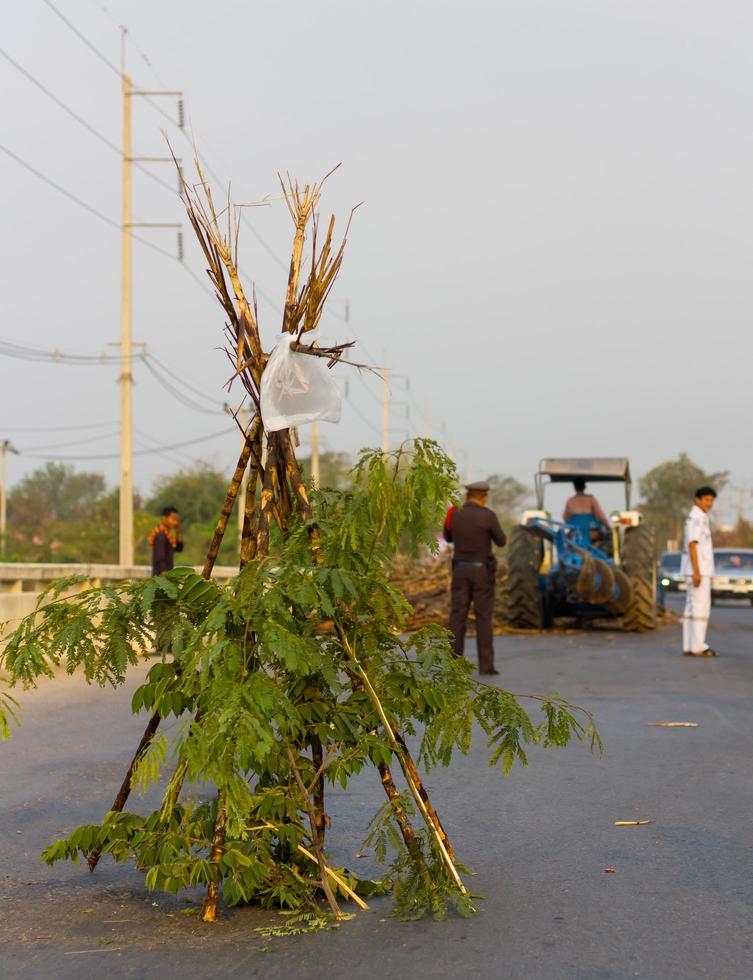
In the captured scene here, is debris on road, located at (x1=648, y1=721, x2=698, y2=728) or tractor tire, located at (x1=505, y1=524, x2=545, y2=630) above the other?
tractor tire, located at (x1=505, y1=524, x2=545, y2=630)

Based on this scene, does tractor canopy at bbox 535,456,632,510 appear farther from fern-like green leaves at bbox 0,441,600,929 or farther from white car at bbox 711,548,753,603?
fern-like green leaves at bbox 0,441,600,929

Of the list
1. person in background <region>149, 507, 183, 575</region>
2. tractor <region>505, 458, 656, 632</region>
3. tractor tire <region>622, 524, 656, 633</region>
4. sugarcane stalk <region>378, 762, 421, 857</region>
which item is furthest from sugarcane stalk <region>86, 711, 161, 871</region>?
tractor tire <region>622, 524, 656, 633</region>

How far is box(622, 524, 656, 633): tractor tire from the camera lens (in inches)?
862

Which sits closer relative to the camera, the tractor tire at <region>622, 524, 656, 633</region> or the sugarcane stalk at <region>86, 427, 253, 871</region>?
the sugarcane stalk at <region>86, 427, 253, 871</region>

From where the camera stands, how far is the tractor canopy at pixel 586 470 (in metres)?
23.2

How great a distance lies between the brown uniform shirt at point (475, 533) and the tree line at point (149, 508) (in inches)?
684

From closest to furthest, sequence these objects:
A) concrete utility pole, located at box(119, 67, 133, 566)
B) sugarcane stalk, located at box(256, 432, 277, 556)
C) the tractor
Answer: sugarcane stalk, located at box(256, 432, 277, 556) → the tractor → concrete utility pole, located at box(119, 67, 133, 566)

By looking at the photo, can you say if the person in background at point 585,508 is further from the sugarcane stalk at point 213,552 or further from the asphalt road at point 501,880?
the sugarcane stalk at point 213,552

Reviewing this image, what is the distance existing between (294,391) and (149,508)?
235 ft

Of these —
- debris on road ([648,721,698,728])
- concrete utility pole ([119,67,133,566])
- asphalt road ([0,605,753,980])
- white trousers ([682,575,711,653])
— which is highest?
concrete utility pole ([119,67,133,566])

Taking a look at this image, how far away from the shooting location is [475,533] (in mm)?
15156

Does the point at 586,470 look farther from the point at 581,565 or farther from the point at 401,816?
the point at 401,816

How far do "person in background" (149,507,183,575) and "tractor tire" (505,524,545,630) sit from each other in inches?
243

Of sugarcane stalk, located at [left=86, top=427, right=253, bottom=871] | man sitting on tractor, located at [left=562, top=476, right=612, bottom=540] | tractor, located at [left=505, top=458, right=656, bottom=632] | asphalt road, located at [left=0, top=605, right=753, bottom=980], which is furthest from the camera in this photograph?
man sitting on tractor, located at [left=562, top=476, right=612, bottom=540]
